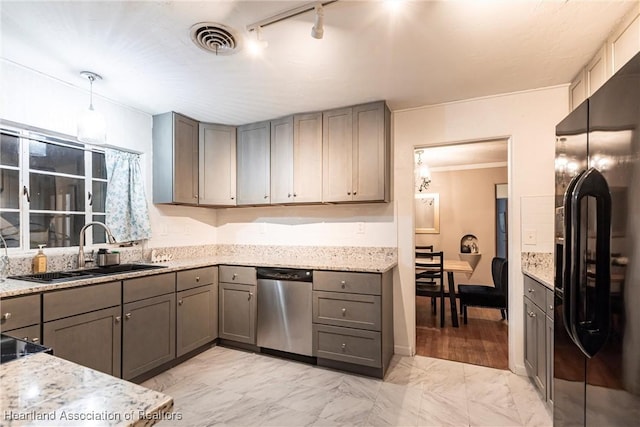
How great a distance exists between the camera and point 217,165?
340 centimetres

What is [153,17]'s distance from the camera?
1659 mm

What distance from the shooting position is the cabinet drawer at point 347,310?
2.51 meters

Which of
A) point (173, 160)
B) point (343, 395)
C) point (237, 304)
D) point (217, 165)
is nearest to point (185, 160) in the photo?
point (173, 160)

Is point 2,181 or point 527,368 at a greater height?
point 2,181

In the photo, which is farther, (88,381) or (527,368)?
(527,368)

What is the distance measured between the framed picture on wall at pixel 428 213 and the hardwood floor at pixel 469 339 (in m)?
1.75

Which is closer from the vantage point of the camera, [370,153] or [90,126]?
[90,126]

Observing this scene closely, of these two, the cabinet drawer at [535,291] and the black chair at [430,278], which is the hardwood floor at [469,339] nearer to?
the black chair at [430,278]

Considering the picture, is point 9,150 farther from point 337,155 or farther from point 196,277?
point 337,155

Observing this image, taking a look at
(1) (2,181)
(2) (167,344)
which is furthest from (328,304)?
(1) (2,181)

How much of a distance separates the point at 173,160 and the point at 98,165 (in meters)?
0.63

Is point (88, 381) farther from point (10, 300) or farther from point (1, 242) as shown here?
point (1, 242)

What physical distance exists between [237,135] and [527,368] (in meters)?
3.48

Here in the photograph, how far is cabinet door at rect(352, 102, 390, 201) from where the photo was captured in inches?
110
